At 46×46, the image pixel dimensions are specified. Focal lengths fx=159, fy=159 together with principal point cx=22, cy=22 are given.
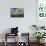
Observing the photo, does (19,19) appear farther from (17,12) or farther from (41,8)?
(41,8)

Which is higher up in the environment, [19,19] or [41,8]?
[41,8]

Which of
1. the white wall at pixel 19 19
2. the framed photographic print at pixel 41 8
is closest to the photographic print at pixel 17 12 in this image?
the white wall at pixel 19 19

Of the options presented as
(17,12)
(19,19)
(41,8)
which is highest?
(41,8)

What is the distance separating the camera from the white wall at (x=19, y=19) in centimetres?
692

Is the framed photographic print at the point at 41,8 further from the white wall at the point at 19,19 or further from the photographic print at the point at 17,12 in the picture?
the photographic print at the point at 17,12

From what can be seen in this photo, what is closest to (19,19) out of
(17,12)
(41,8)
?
(17,12)

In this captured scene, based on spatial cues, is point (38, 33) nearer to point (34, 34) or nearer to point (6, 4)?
point (34, 34)

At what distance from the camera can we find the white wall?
6922 mm

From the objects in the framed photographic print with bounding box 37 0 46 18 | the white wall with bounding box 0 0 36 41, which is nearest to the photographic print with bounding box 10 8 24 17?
the white wall with bounding box 0 0 36 41

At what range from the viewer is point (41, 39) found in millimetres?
6512

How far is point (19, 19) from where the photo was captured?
7004 millimetres

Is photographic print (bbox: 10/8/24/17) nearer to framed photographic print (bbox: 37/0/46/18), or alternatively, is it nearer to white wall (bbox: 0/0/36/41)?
white wall (bbox: 0/0/36/41)

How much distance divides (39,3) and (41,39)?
1592 millimetres

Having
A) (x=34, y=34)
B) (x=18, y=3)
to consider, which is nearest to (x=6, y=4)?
(x=18, y=3)
